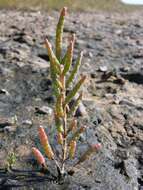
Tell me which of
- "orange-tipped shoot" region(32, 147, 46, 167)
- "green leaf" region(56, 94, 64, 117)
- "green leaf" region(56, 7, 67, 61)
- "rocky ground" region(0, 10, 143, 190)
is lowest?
"rocky ground" region(0, 10, 143, 190)

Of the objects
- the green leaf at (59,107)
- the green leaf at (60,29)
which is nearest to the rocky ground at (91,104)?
the green leaf at (59,107)

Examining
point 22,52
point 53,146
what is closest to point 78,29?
point 22,52

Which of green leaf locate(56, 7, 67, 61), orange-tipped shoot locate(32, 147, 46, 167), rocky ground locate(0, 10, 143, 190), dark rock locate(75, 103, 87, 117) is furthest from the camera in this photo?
dark rock locate(75, 103, 87, 117)

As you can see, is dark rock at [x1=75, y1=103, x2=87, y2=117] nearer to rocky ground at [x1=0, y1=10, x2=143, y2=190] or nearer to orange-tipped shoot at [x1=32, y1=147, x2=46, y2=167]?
rocky ground at [x1=0, y1=10, x2=143, y2=190]

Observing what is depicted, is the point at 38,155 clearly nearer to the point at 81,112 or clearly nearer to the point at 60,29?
the point at 60,29

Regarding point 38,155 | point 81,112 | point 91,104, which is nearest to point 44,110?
point 81,112

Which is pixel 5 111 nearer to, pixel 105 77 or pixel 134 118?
pixel 134 118

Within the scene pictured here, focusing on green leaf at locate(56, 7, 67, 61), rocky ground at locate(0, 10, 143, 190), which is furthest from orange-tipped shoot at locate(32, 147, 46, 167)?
green leaf at locate(56, 7, 67, 61)

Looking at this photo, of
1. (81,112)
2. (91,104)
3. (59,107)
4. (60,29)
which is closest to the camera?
(60,29)
